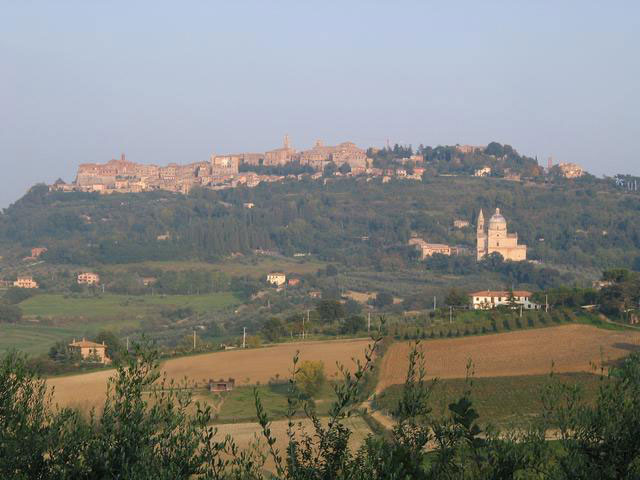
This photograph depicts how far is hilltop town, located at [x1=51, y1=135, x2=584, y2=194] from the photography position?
433 feet

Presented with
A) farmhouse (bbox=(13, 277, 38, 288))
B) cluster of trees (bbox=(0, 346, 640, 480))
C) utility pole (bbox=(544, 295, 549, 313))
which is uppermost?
cluster of trees (bbox=(0, 346, 640, 480))

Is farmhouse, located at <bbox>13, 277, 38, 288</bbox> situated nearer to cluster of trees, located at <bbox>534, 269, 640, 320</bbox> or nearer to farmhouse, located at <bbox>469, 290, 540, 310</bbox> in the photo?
farmhouse, located at <bbox>469, 290, 540, 310</bbox>

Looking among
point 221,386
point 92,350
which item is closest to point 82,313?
point 92,350

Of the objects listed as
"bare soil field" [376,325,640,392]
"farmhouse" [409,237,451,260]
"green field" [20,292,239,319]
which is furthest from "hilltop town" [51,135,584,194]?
"bare soil field" [376,325,640,392]

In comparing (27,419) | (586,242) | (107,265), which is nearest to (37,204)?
(107,265)

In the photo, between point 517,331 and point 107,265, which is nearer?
point 517,331

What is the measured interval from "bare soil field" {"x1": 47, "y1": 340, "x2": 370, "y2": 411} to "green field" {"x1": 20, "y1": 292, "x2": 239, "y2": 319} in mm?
22963

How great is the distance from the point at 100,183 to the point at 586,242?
7098cm

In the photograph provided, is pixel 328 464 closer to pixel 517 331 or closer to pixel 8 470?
pixel 8 470

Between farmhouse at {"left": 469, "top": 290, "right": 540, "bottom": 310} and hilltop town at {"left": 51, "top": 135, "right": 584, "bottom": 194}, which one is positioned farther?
hilltop town at {"left": 51, "top": 135, "right": 584, "bottom": 194}

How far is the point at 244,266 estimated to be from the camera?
86.3m

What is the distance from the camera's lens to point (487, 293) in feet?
174

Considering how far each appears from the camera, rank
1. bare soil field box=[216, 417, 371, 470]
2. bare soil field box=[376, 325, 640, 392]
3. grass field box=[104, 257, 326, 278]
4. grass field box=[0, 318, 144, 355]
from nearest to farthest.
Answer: bare soil field box=[216, 417, 371, 470] < bare soil field box=[376, 325, 640, 392] < grass field box=[0, 318, 144, 355] < grass field box=[104, 257, 326, 278]

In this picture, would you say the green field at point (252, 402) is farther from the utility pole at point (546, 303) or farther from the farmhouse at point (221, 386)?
the utility pole at point (546, 303)
